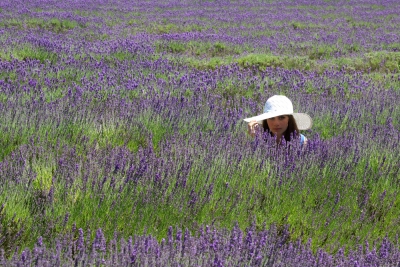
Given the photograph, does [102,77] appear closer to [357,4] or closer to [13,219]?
[13,219]

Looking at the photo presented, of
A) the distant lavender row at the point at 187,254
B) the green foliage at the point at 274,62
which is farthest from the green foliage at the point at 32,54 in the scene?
the distant lavender row at the point at 187,254

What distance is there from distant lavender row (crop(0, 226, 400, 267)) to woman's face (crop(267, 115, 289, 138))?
155 centimetres

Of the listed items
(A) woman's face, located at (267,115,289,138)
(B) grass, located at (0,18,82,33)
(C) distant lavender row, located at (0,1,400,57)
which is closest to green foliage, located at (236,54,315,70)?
(C) distant lavender row, located at (0,1,400,57)

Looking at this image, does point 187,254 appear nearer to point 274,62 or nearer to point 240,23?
point 274,62

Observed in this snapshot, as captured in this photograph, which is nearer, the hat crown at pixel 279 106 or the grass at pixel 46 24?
the hat crown at pixel 279 106

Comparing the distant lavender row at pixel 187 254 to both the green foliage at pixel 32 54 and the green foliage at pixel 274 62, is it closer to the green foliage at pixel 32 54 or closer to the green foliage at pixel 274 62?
the green foliage at pixel 32 54

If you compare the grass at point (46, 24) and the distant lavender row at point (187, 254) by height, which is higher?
the grass at point (46, 24)

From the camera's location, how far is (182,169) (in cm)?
293

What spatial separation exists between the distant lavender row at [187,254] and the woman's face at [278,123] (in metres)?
1.55

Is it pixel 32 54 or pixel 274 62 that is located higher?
pixel 32 54

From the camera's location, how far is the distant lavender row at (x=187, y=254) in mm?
1901

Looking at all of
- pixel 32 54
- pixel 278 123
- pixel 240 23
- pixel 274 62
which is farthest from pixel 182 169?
pixel 240 23

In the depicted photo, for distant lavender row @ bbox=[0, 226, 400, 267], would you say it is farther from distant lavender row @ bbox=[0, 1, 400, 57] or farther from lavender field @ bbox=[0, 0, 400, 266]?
distant lavender row @ bbox=[0, 1, 400, 57]

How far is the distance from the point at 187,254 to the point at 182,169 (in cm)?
98
